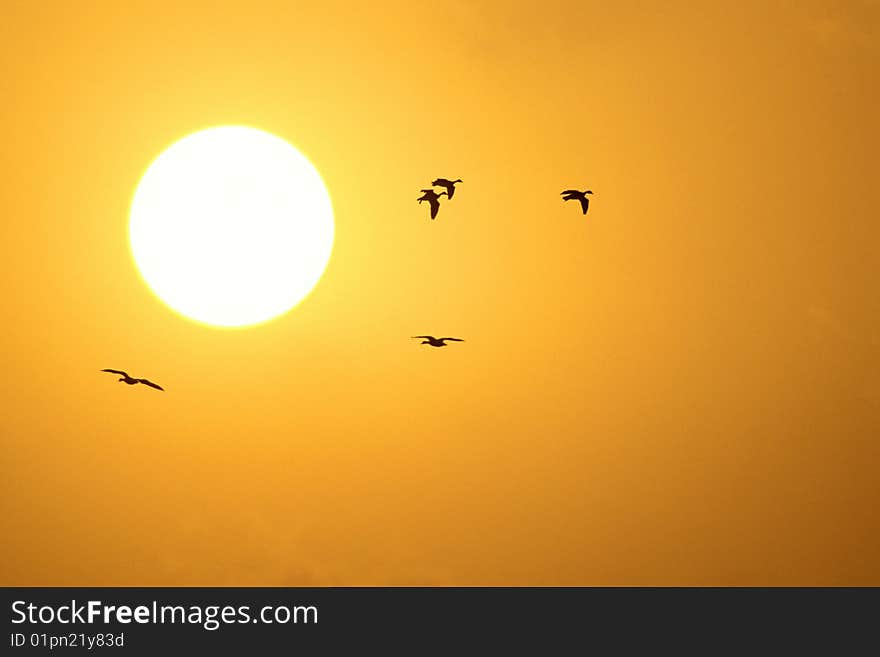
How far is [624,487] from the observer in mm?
133000

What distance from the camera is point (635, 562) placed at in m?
132

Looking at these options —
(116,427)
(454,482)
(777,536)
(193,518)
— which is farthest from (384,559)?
(777,536)

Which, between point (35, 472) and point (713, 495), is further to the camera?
point (713, 495)
